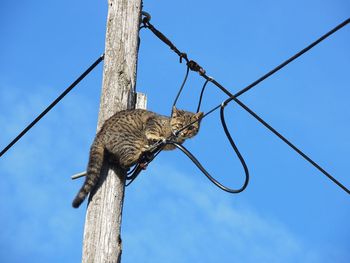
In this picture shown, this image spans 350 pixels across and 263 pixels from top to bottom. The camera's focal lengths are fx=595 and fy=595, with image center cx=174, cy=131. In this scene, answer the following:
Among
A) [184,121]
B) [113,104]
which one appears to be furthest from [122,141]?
[184,121]

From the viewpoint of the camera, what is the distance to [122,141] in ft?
21.1

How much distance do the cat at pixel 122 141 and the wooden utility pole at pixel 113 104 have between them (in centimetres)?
9

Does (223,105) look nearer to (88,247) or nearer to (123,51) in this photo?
(123,51)

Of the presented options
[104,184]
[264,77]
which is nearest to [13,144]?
[104,184]

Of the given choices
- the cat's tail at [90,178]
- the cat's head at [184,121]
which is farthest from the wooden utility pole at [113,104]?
the cat's head at [184,121]

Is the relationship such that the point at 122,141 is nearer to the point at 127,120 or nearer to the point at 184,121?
the point at 127,120

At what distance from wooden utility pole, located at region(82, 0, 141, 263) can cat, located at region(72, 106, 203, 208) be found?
9 cm

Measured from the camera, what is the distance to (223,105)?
6.02 metres

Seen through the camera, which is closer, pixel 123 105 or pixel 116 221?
pixel 116 221

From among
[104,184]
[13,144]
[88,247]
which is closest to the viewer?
[88,247]

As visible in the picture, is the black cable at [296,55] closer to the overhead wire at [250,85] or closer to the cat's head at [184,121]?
the overhead wire at [250,85]

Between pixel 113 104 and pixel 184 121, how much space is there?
2.61m

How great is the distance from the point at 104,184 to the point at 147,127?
1.98 metres

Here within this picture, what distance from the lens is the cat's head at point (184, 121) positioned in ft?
27.1
